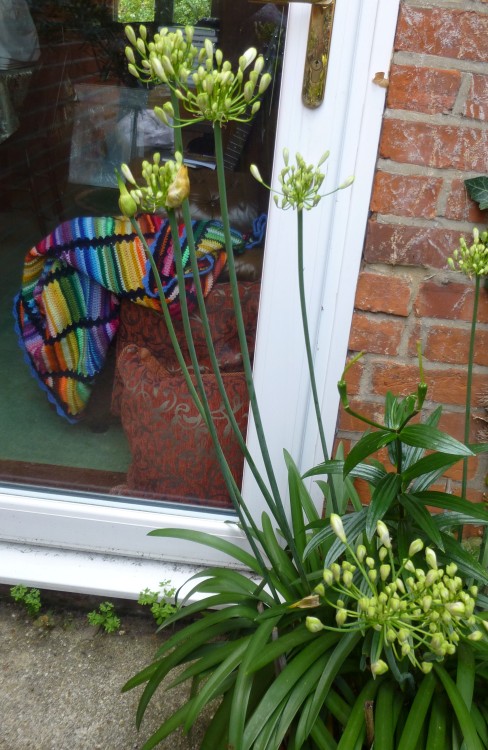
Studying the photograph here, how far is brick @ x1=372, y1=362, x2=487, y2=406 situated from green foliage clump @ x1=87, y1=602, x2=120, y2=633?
0.94 metres

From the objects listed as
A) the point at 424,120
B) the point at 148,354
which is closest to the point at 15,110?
the point at 148,354

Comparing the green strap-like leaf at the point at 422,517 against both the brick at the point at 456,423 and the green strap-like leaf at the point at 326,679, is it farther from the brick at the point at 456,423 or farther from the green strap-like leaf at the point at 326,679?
the brick at the point at 456,423

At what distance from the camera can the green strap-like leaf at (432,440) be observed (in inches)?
45.2

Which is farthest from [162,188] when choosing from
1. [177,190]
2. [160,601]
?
[160,601]

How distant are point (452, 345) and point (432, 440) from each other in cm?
61

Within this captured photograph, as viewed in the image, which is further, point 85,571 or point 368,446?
point 85,571

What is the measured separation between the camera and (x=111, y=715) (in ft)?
5.72

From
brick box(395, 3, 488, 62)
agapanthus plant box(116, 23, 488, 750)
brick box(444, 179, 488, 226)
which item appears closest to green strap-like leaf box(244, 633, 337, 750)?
agapanthus plant box(116, 23, 488, 750)

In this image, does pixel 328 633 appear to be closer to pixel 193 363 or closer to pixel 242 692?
pixel 242 692

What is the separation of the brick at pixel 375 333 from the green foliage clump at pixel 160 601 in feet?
2.73

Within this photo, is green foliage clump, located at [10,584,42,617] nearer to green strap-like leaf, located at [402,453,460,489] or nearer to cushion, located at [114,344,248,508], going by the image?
cushion, located at [114,344,248,508]

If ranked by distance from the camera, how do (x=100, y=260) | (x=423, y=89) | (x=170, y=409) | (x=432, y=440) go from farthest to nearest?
(x=170, y=409) → (x=100, y=260) → (x=423, y=89) → (x=432, y=440)

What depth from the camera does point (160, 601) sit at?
76.2 inches

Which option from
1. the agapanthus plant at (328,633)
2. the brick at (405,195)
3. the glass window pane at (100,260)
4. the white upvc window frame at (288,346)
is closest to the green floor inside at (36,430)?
the glass window pane at (100,260)
